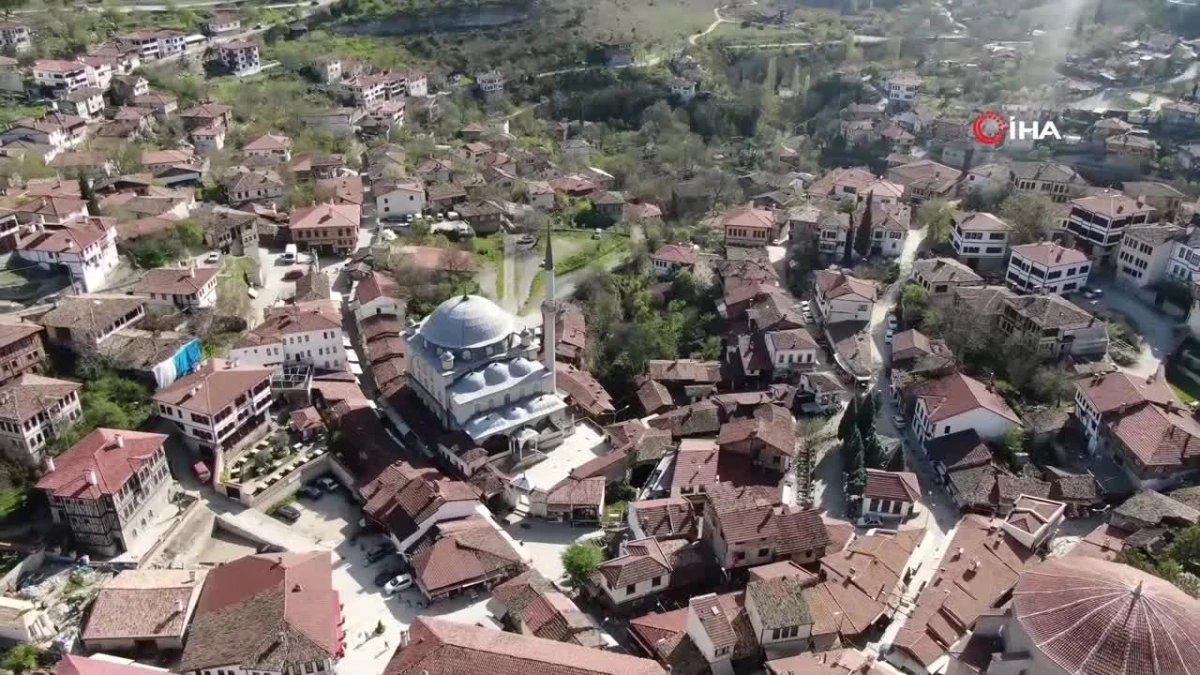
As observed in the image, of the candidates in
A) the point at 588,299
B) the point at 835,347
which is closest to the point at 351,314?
the point at 588,299

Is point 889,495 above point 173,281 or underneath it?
underneath

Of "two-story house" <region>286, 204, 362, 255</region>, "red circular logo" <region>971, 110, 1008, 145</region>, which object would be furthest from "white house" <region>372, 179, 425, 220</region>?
"red circular logo" <region>971, 110, 1008, 145</region>

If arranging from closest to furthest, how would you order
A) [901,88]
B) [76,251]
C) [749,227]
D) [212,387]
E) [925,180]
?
[212,387], [76,251], [749,227], [925,180], [901,88]

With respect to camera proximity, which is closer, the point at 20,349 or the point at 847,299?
the point at 20,349

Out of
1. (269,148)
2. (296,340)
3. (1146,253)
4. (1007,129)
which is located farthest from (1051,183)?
(269,148)

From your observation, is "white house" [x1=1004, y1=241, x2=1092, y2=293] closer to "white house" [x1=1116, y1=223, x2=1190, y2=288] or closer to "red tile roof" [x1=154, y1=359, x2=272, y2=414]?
"white house" [x1=1116, y1=223, x2=1190, y2=288]

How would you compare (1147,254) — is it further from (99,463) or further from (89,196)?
(89,196)

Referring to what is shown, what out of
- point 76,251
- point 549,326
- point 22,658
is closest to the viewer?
point 22,658
